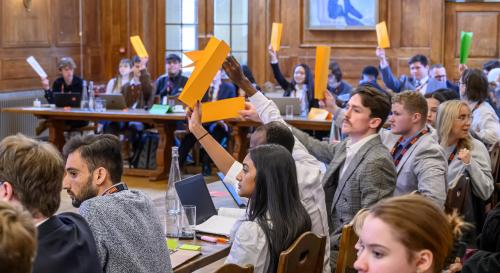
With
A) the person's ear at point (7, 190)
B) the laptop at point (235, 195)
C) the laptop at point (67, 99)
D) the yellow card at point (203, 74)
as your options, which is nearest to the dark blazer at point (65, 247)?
the person's ear at point (7, 190)

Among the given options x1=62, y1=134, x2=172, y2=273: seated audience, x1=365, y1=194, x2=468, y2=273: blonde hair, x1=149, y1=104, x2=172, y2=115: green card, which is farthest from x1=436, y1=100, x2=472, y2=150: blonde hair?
x1=149, y1=104, x2=172, y2=115: green card

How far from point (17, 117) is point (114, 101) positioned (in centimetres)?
204

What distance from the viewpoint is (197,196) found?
3.74 meters

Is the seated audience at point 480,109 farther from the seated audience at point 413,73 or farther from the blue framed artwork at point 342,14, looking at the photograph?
the blue framed artwork at point 342,14

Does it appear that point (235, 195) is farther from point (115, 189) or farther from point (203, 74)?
point (115, 189)

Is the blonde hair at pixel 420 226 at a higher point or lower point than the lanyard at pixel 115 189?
higher

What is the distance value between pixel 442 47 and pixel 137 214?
8.61 m

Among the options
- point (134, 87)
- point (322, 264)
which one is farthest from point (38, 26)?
point (322, 264)

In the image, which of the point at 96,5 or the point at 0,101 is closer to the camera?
the point at 0,101

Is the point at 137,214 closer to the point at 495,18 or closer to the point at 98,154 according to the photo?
the point at 98,154

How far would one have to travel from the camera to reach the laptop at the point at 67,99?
9227 millimetres

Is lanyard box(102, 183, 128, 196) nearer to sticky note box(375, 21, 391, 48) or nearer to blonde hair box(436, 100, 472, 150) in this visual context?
blonde hair box(436, 100, 472, 150)

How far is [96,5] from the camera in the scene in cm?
1199

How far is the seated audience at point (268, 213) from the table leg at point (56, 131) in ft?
21.2
